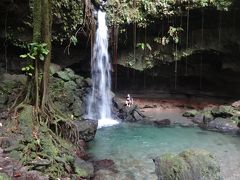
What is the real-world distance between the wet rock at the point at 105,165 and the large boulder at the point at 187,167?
9.97 ft

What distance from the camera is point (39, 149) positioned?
925 centimetres

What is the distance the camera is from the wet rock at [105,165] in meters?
10.4

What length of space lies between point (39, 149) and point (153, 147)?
192 inches

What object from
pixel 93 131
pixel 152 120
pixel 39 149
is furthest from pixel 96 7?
pixel 39 149

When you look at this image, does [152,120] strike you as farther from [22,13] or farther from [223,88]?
[22,13]

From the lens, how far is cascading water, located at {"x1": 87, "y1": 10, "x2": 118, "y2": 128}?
720 inches

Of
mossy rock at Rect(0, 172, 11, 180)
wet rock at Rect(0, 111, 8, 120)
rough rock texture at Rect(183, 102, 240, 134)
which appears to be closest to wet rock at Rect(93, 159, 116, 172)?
wet rock at Rect(0, 111, 8, 120)

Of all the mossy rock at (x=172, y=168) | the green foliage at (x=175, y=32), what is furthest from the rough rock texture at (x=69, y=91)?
the mossy rock at (x=172, y=168)

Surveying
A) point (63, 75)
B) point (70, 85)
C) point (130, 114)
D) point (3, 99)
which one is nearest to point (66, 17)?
point (63, 75)

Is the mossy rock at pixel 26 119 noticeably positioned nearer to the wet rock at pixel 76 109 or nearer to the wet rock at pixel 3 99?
the wet rock at pixel 3 99

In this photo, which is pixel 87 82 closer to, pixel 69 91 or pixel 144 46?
pixel 69 91

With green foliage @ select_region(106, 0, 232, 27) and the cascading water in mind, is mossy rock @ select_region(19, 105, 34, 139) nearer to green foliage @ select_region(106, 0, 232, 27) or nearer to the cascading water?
the cascading water

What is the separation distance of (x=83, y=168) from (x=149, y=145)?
4018 millimetres

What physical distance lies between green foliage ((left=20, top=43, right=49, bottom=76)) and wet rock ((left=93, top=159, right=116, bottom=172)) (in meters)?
3.18
